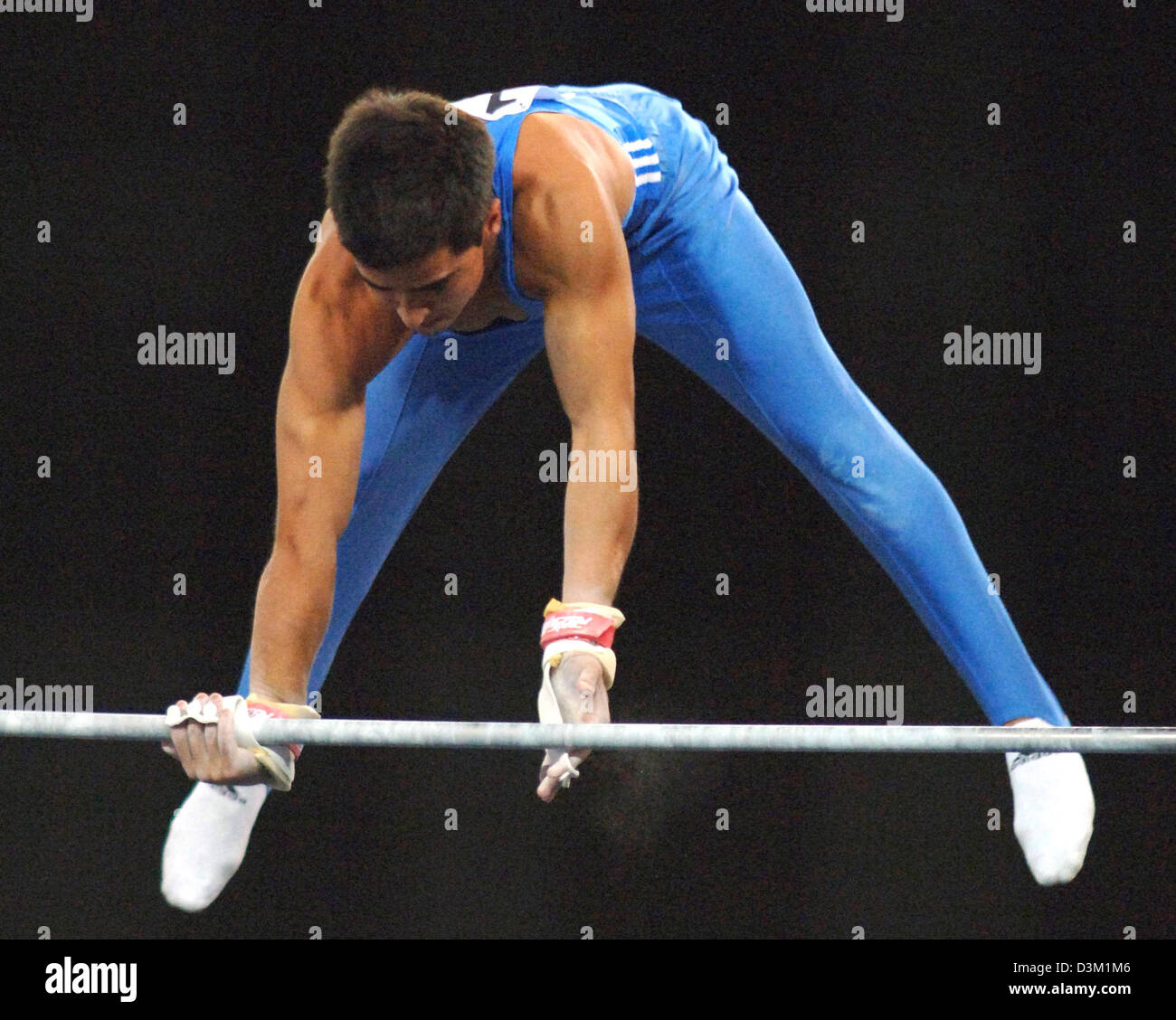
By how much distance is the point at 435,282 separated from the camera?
1973mm

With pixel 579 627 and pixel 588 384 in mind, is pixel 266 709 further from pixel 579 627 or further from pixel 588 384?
pixel 588 384

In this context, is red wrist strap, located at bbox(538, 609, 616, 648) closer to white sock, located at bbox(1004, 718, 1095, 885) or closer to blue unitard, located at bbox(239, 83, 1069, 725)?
blue unitard, located at bbox(239, 83, 1069, 725)

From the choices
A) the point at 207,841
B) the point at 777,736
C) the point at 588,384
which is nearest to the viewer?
the point at 777,736

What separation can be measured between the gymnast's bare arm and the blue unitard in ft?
0.63

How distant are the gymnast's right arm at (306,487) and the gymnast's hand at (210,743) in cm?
9

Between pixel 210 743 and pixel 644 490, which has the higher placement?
pixel 644 490

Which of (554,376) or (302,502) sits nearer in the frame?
(302,502)

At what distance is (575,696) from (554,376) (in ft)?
1.61

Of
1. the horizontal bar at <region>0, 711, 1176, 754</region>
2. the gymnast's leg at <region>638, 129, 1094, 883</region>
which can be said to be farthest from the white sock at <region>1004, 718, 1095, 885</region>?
the horizontal bar at <region>0, 711, 1176, 754</region>

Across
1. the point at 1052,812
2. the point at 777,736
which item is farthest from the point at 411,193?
the point at 1052,812

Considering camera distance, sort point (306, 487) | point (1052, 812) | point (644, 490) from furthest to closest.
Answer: point (644, 490)
point (1052, 812)
point (306, 487)

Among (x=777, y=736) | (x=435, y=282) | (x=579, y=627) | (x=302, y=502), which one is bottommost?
(x=777, y=736)

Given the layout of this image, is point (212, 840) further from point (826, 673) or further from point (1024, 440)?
point (1024, 440)

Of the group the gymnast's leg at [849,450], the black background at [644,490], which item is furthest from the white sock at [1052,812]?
the black background at [644,490]
